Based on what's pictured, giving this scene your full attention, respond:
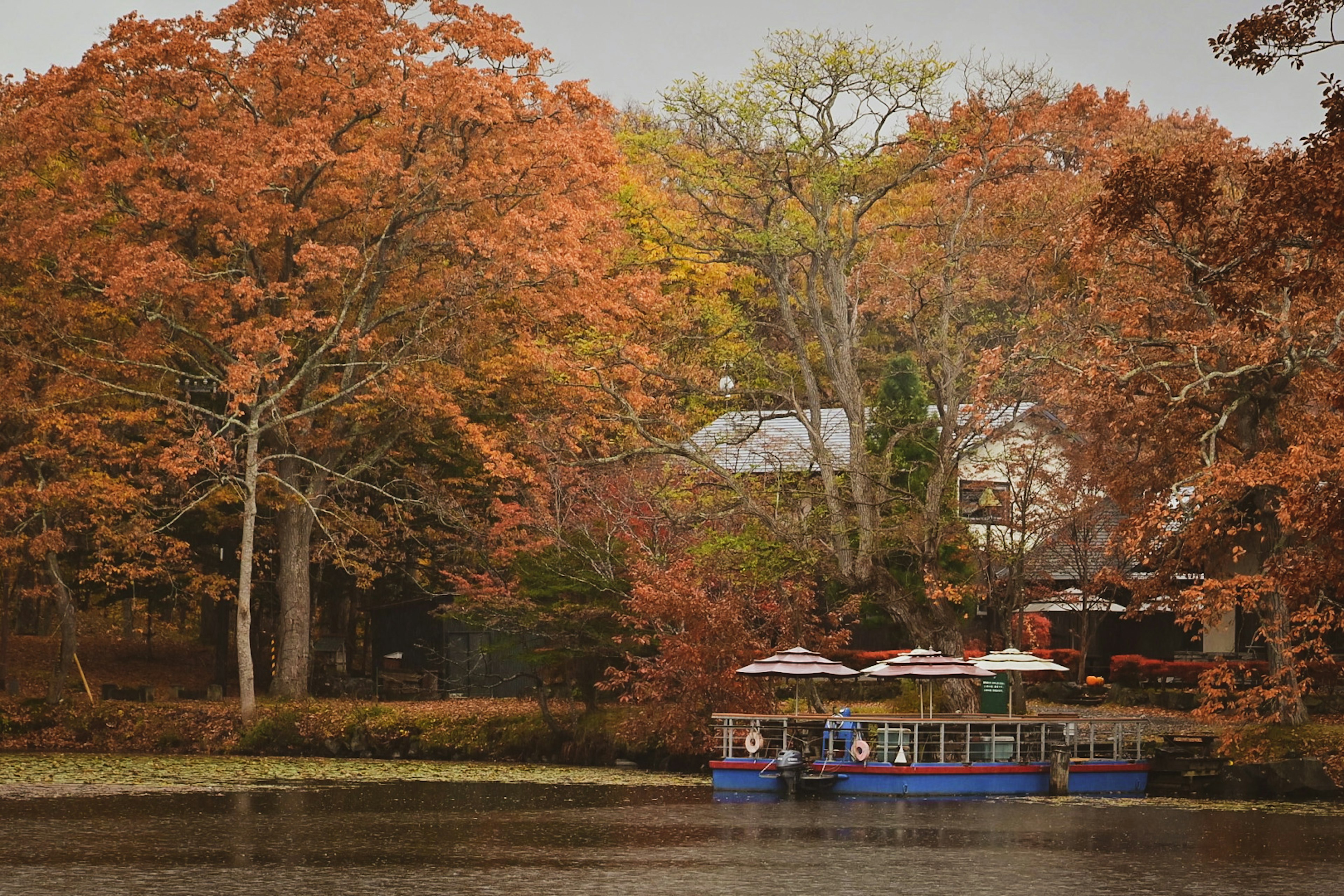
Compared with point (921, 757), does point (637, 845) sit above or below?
below

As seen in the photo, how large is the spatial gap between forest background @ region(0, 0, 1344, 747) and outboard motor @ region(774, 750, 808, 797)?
330cm

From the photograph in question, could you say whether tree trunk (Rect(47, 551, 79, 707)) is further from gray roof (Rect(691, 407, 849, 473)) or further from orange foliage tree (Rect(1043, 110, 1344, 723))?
orange foliage tree (Rect(1043, 110, 1344, 723))

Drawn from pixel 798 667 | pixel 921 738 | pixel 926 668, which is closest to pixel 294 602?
pixel 798 667

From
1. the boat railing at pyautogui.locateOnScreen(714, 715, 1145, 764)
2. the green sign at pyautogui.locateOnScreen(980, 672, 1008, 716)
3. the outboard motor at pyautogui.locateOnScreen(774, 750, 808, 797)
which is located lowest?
the outboard motor at pyautogui.locateOnScreen(774, 750, 808, 797)

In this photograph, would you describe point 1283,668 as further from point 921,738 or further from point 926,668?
point 921,738

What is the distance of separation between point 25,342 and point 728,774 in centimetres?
2113

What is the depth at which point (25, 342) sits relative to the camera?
38.2m

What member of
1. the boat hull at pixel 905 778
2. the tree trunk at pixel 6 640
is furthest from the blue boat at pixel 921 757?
the tree trunk at pixel 6 640

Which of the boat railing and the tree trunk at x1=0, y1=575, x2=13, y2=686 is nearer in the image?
the boat railing

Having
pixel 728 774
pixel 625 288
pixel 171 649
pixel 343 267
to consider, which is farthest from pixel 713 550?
pixel 171 649

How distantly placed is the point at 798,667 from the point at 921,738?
3.96 meters

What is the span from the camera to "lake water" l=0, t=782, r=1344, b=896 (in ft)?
52.4

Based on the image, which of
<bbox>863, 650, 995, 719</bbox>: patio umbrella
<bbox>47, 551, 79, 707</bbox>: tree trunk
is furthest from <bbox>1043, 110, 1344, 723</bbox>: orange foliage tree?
<bbox>47, 551, 79, 707</bbox>: tree trunk

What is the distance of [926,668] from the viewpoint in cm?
2823
